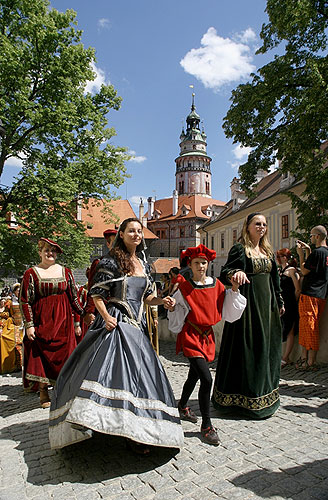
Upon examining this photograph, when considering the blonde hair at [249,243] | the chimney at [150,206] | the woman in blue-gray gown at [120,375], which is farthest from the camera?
the chimney at [150,206]

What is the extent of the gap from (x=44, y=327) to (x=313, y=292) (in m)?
4.02

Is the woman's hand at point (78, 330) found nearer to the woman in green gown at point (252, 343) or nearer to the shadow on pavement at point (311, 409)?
the woman in green gown at point (252, 343)

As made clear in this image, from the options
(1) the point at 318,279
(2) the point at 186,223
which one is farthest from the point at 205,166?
(1) the point at 318,279

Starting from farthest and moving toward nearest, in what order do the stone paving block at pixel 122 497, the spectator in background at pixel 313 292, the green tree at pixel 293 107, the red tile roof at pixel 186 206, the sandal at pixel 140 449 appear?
the red tile roof at pixel 186 206
the green tree at pixel 293 107
the spectator in background at pixel 313 292
the sandal at pixel 140 449
the stone paving block at pixel 122 497

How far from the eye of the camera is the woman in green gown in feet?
13.4

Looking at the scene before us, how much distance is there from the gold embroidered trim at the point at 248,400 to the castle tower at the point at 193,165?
3267 inches

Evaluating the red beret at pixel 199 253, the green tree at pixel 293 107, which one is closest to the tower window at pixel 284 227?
the green tree at pixel 293 107

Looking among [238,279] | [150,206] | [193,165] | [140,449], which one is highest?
[193,165]

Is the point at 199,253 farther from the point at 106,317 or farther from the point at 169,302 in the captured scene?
the point at 106,317

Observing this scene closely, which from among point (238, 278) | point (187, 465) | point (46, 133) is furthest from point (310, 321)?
point (46, 133)

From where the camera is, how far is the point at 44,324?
199 inches

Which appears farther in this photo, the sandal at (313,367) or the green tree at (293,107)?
the green tree at (293,107)

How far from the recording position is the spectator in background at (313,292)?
594cm

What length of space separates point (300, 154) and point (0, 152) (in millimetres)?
11040
